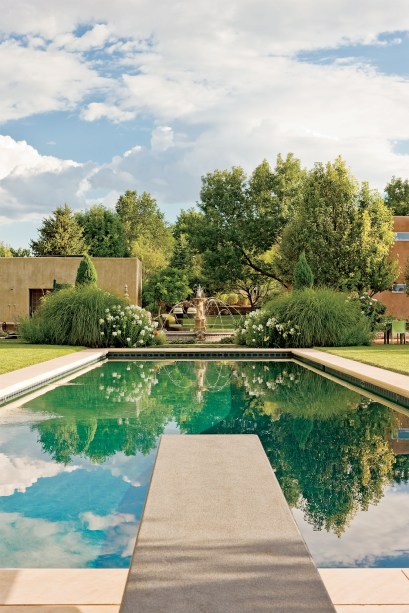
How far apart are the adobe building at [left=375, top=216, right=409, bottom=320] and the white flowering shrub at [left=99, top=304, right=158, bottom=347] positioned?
560 inches

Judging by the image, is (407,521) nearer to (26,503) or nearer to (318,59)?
(26,503)

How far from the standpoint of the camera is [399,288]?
A: 1102 inches

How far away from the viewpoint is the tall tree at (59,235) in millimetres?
40656

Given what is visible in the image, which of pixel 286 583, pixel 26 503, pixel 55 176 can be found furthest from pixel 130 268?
pixel 286 583

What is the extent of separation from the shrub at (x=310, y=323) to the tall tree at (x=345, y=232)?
7.15 meters

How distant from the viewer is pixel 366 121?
18.1 m

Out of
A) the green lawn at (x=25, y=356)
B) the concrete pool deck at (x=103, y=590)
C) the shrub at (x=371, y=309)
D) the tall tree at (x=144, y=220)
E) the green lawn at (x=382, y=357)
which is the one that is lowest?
the green lawn at (x=382, y=357)

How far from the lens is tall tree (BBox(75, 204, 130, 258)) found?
4494cm

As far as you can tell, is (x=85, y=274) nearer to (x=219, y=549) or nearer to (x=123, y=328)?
(x=123, y=328)

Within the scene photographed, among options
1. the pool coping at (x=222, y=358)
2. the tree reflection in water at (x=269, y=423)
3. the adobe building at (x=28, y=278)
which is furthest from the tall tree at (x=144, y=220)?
the tree reflection in water at (x=269, y=423)

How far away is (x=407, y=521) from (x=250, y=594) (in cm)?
197

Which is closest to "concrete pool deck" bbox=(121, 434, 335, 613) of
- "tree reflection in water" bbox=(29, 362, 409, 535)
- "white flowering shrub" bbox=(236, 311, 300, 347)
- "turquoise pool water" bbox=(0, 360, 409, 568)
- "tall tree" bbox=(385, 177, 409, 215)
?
"turquoise pool water" bbox=(0, 360, 409, 568)

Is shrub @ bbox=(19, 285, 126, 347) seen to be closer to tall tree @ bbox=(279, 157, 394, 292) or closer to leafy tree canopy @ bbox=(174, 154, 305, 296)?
tall tree @ bbox=(279, 157, 394, 292)

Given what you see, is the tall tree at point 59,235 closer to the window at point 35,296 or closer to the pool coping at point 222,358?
the window at point 35,296
